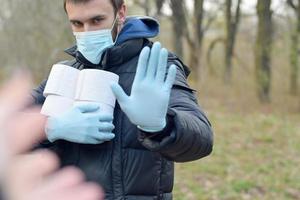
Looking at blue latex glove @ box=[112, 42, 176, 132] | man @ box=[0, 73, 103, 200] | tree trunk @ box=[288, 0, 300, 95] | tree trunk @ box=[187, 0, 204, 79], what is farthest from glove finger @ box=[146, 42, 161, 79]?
tree trunk @ box=[187, 0, 204, 79]

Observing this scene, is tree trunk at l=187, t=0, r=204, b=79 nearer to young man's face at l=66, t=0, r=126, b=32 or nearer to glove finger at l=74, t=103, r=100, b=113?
young man's face at l=66, t=0, r=126, b=32

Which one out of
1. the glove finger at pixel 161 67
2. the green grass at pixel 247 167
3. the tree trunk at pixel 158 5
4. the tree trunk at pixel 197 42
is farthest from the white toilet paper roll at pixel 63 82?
the tree trunk at pixel 197 42

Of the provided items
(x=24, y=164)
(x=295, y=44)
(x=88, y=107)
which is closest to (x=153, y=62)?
(x=88, y=107)

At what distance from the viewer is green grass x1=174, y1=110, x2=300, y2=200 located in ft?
20.4

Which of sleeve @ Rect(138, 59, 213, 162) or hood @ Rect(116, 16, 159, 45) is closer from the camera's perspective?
sleeve @ Rect(138, 59, 213, 162)

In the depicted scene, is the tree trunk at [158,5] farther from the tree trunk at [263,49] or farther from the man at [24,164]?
the man at [24,164]

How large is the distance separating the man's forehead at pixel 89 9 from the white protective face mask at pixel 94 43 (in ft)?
0.25

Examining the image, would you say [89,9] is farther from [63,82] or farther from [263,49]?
[263,49]

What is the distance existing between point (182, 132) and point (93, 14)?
66 cm

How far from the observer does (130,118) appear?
1.92 metres

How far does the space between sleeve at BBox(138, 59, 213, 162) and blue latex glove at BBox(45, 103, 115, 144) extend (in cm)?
15

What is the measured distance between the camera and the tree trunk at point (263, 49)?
47.4 ft

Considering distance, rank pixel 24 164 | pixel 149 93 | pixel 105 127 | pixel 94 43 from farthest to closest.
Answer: pixel 94 43, pixel 105 127, pixel 149 93, pixel 24 164

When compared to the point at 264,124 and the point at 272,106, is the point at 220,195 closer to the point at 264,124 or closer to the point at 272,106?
the point at 264,124
